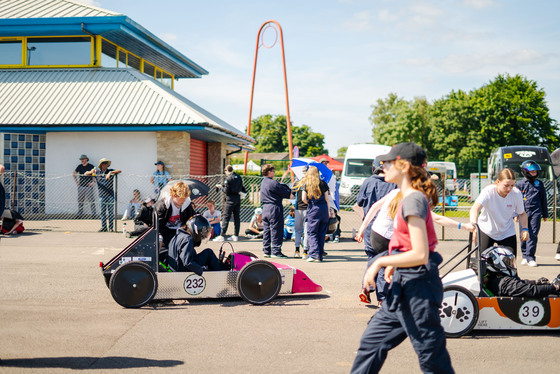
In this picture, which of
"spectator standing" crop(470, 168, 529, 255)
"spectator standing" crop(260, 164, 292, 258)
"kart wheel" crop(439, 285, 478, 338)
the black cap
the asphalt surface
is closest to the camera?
the black cap

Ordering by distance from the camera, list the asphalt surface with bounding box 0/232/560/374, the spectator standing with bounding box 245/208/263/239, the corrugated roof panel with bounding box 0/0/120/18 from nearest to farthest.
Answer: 1. the asphalt surface with bounding box 0/232/560/374
2. the spectator standing with bounding box 245/208/263/239
3. the corrugated roof panel with bounding box 0/0/120/18

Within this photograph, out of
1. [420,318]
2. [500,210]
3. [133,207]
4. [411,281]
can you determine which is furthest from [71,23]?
[420,318]

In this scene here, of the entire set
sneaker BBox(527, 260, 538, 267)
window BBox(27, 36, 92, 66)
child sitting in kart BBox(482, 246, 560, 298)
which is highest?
window BBox(27, 36, 92, 66)

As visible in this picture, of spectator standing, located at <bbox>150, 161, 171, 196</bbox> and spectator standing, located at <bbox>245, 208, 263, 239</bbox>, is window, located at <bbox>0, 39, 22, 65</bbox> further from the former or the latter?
spectator standing, located at <bbox>245, 208, 263, 239</bbox>

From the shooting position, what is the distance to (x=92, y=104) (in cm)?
1933

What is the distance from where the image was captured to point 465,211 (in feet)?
73.4

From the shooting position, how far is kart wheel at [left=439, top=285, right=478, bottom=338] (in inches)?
212

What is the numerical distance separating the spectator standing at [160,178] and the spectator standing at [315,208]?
7.11 m

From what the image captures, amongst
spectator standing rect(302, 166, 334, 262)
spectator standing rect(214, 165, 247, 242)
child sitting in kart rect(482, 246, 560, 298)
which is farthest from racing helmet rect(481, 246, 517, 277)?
spectator standing rect(214, 165, 247, 242)

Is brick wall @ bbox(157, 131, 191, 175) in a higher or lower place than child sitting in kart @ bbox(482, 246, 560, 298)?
higher

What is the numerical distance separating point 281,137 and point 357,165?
86288 mm

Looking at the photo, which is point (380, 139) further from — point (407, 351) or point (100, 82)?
point (407, 351)

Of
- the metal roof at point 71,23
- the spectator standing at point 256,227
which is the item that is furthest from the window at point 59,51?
the spectator standing at point 256,227

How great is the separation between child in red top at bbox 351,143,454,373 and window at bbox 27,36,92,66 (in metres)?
19.9
